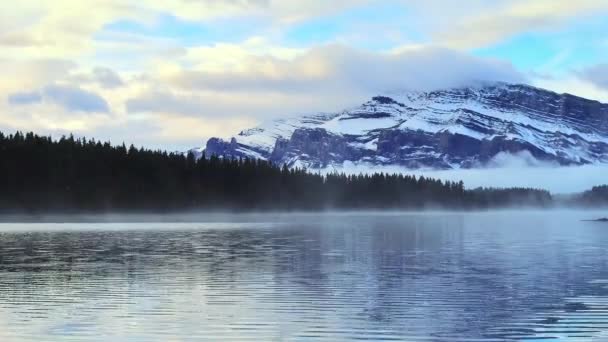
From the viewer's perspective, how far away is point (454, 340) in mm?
27359

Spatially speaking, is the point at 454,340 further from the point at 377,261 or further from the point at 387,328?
the point at 377,261

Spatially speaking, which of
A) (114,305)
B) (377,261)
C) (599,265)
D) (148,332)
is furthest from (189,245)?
(148,332)

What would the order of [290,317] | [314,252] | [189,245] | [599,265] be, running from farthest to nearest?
[189,245] < [314,252] < [599,265] < [290,317]

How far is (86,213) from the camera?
196m

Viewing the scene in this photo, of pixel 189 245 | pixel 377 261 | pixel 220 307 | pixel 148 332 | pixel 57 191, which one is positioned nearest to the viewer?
pixel 148 332

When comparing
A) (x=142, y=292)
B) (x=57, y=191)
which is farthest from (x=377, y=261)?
(x=57, y=191)

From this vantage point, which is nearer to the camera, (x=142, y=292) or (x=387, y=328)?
(x=387, y=328)

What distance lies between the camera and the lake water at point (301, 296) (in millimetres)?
29172

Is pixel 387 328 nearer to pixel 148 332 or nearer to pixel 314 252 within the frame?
pixel 148 332

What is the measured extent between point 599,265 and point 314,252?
885 inches

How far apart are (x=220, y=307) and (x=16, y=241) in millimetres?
55013

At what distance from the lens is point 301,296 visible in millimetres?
38062

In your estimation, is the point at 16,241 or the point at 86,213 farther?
the point at 86,213

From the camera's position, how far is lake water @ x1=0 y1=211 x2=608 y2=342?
95.7 ft
